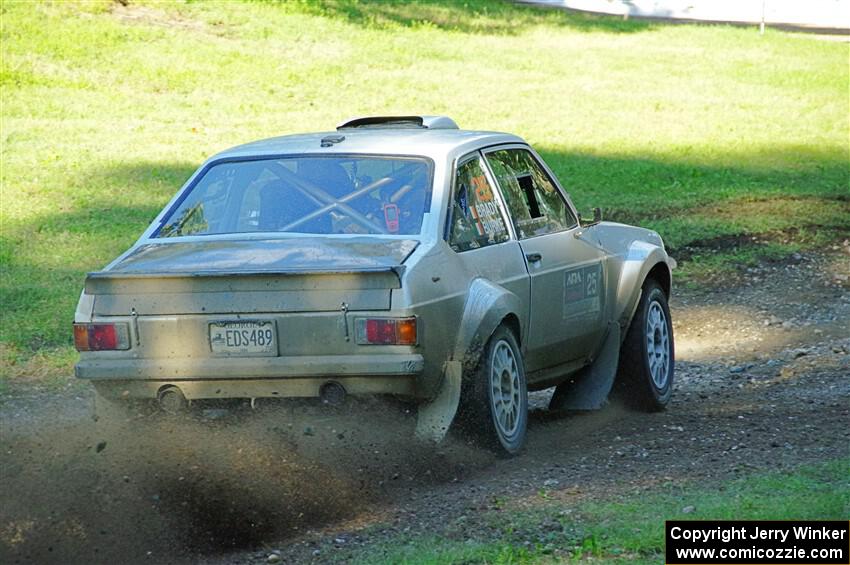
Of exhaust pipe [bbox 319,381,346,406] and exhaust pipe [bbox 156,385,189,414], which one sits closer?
exhaust pipe [bbox 319,381,346,406]

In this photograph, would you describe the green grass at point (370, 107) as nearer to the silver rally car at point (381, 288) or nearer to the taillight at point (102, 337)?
the silver rally car at point (381, 288)

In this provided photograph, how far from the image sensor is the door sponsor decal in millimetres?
7676

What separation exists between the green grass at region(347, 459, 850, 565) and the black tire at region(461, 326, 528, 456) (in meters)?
0.69

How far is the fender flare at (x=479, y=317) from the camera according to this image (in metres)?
6.39

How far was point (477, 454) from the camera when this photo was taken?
6.66 m

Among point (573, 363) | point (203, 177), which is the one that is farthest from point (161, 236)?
point (573, 363)

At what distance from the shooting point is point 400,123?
8188 mm

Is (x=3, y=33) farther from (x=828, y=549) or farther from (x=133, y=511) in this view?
(x=828, y=549)

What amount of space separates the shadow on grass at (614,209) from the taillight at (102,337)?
4242mm

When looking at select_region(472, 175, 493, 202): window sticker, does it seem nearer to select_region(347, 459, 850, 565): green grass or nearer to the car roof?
the car roof

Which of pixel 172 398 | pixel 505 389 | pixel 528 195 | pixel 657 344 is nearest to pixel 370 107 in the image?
pixel 657 344

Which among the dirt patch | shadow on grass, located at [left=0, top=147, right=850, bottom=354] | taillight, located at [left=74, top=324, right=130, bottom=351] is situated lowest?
shadow on grass, located at [left=0, top=147, right=850, bottom=354]

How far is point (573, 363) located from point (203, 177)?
7.48 ft

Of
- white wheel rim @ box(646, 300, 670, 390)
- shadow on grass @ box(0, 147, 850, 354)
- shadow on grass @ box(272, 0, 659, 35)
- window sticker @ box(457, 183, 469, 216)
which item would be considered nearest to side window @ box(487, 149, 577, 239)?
window sticker @ box(457, 183, 469, 216)
